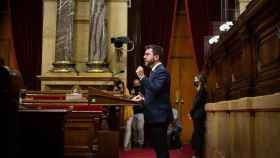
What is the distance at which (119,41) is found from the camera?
31.3 feet

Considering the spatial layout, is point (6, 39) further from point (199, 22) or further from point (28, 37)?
point (199, 22)

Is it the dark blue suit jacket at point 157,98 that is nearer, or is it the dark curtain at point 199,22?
the dark blue suit jacket at point 157,98

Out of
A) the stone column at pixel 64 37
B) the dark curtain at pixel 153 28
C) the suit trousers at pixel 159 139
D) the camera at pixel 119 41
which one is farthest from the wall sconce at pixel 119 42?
the suit trousers at pixel 159 139

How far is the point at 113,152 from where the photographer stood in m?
6.81

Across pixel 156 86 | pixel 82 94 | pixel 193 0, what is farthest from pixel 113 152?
pixel 193 0

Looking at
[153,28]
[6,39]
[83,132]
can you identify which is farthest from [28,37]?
[83,132]

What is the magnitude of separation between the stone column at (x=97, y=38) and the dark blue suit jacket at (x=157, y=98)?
492cm

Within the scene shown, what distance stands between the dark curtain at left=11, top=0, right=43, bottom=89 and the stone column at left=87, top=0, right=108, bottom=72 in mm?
1777

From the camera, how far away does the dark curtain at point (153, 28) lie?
10977 millimetres

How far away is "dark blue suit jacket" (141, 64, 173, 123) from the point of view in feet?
14.9

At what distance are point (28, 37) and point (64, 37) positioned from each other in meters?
1.63

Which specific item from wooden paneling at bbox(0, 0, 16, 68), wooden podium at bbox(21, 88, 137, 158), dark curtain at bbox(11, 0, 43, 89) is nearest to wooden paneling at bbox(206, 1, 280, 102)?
A: wooden podium at bbox(21, 88, 137, 158)

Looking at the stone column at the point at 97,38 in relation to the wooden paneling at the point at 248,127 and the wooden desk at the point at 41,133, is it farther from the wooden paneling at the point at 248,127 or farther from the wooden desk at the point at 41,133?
the wooden desk at the point at 41,133

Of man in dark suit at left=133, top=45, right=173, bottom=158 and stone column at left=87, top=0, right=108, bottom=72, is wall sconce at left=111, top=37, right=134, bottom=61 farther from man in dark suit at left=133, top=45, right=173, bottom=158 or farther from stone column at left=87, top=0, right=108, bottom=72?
man in dark suit at left=133, top=45, right=173, bottom=158
